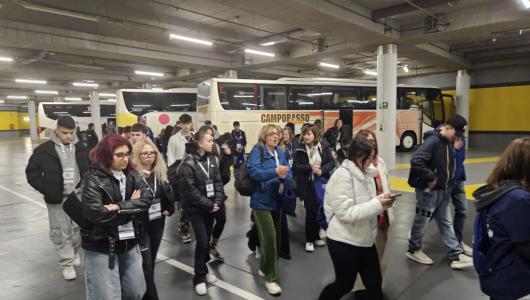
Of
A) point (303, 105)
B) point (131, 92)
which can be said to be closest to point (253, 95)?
point (303, 105)

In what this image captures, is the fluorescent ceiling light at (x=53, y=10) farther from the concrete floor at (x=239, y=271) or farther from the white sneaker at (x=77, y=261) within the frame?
the white sneaker at (x=77, y=261)

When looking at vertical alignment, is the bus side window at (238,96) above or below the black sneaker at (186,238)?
above

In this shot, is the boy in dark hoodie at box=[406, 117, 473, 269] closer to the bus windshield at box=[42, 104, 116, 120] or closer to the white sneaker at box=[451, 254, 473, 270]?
the white sneaker at box=[451, 254, 473, 270]

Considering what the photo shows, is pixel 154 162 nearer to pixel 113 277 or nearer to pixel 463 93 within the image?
pixel 113 277

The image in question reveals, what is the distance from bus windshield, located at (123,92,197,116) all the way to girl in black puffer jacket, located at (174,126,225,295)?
50.9 ft

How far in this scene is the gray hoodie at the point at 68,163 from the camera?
3.68 m

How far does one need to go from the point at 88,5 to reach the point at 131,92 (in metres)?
8.35

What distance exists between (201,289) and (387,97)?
991 centimetres

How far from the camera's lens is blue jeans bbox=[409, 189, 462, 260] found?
3.89m

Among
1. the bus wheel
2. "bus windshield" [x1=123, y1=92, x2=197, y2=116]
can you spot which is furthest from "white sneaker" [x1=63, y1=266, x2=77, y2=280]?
the bus wheel

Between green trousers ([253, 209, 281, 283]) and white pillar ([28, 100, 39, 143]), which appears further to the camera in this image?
white pillar ([28, 100, 39, 143])

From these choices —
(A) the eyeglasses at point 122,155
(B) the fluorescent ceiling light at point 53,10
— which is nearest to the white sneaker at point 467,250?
(A) the eyeglasses at point 122,155

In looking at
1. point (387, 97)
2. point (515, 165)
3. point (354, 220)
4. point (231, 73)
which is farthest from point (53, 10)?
point (387, 97)

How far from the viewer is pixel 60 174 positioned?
12.0ft
